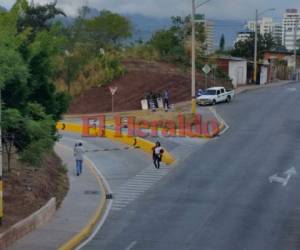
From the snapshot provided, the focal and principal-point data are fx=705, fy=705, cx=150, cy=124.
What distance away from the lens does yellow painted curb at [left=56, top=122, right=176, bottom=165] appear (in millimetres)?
34247

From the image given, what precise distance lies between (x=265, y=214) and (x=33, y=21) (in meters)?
53.9

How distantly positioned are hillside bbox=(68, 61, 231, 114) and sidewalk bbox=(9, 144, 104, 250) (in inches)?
1006

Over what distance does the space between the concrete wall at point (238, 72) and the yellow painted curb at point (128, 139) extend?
28.8 metres

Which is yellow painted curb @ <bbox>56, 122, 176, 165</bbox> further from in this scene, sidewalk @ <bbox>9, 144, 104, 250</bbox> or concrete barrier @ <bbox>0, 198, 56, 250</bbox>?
concrete barrier @ <bbox>0, 198, 56, 250</bbox>

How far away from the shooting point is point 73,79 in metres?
62.6

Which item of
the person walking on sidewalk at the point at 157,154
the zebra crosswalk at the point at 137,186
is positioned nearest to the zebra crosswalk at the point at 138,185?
the zebra crosswalk at the point at 137,186

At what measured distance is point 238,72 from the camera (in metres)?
74.8

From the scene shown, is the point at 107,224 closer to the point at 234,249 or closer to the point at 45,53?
the point at 234,249

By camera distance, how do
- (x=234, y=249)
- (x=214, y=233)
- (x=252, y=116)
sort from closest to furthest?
(x=234, y=249), (x=214, y=233), (x=252, y=116)

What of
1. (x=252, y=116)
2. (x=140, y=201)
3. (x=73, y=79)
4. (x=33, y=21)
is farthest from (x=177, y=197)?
(x=33, y=21)

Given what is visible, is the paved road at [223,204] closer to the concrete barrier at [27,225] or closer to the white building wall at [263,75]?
the concrete barrier at [27,225]

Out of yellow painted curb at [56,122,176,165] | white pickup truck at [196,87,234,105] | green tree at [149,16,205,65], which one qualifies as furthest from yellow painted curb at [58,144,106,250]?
green tree at [149,16,205,65]

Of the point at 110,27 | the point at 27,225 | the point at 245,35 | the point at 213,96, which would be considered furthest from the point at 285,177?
the point at 245,35

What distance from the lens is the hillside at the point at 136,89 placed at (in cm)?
5769
